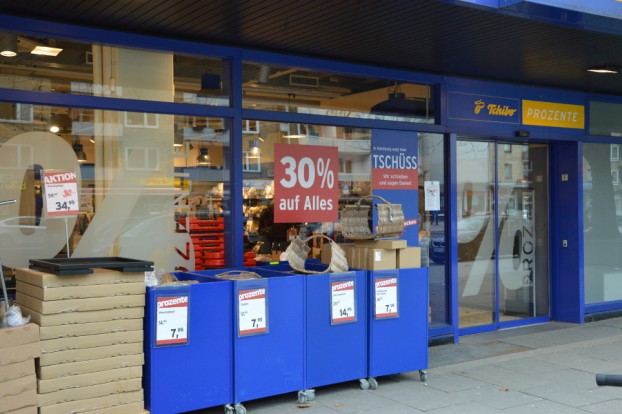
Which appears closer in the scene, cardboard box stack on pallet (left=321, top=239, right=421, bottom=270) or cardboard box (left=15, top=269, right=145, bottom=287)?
cardboard box (left=15, top=269, right=145, bottom=287)

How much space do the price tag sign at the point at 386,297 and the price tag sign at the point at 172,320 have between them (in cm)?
203

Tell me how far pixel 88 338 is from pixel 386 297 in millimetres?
2957

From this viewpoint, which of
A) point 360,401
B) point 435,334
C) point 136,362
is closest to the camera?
point 136,362

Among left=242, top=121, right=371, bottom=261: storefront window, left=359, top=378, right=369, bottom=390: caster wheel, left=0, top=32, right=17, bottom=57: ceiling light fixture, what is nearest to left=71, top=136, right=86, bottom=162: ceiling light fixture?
left=0, top=32, right=17, bottom=57: ceiling light fixture

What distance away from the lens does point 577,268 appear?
35.2 ft

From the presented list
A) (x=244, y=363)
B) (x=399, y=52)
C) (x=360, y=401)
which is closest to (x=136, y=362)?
(x=244, y=363)

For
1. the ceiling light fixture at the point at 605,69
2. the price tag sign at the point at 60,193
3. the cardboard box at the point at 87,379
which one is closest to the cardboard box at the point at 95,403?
the cardboard box at the point at 87,379

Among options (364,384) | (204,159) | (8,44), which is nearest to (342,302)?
(364,384)

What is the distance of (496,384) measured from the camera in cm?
736

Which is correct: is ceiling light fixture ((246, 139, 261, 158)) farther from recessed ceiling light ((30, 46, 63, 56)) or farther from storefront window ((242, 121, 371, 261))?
recessed ceiling light ((30, 46, 63, 56))

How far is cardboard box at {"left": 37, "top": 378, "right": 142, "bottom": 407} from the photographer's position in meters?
5.38

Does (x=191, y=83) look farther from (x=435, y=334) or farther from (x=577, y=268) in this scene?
(x=577, y=268)

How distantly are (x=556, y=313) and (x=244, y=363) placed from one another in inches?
254

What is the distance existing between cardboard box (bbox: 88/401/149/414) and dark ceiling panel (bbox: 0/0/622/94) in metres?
3.38
